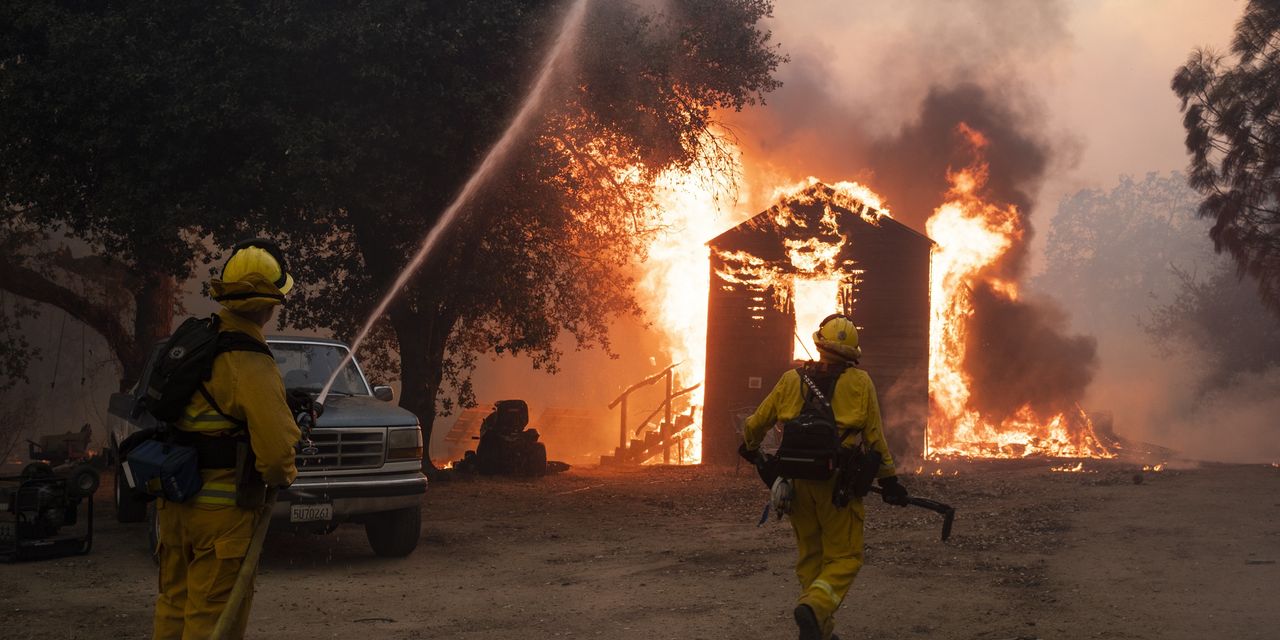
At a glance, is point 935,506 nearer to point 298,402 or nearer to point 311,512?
point 298,402

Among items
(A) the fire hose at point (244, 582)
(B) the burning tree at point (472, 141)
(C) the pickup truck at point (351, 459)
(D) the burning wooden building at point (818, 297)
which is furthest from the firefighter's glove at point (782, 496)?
(D) the burning wooden building at point (818, 297)

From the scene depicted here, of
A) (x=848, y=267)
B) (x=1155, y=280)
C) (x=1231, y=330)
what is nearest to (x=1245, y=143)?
(x=848, y=267)

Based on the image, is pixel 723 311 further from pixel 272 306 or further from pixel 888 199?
pixel 272 306

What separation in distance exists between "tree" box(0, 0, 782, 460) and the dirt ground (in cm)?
397

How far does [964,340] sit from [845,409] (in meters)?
20.8

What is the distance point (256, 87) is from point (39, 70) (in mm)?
2439

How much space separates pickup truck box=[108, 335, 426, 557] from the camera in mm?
9117

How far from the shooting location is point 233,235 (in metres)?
13.5

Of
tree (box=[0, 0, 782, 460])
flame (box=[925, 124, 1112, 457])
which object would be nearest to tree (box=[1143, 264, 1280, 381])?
flame (box=[925, 124, 1112, 457])

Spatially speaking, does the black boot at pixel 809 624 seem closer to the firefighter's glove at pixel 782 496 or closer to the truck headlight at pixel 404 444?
the firefighter's glove at pixel 782 496

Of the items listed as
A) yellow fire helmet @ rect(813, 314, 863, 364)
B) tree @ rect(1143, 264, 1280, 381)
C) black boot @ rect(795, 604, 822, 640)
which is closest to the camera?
black boot @ rect(795, 604, 822, 640)

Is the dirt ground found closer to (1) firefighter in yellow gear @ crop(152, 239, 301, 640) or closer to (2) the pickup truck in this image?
(2) the pickup truck

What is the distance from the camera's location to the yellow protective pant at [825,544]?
233 inches

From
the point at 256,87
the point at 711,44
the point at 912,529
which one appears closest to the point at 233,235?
the point at 256,87
